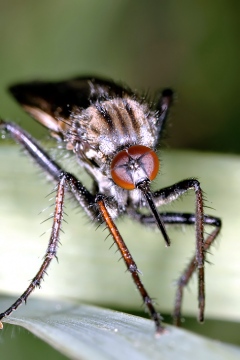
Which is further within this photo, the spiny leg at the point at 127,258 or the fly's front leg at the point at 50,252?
the fly's front leg at the point at 50,252

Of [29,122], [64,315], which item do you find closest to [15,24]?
[29,122]

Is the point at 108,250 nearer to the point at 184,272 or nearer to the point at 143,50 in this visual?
the point at 184,272

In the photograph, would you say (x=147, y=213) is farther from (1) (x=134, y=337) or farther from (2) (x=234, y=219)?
(1) (x=134, y=337)

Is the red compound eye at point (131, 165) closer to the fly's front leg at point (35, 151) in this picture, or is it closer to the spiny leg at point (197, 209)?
the spiny leg at point (197, 209)

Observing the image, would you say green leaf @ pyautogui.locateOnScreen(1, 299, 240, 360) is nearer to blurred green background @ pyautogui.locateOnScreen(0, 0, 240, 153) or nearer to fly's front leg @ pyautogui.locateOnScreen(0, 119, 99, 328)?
fly's front leg @ pyautogui.locateOnScreen(0, 119, 99, 328)

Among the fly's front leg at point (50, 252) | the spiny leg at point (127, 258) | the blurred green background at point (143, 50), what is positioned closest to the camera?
the spiny leg at point (127, 258)

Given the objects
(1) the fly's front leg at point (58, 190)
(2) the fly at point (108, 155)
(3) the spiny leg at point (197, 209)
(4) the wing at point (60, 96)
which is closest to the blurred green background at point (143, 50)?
(4) the wing at point (60, 96)
